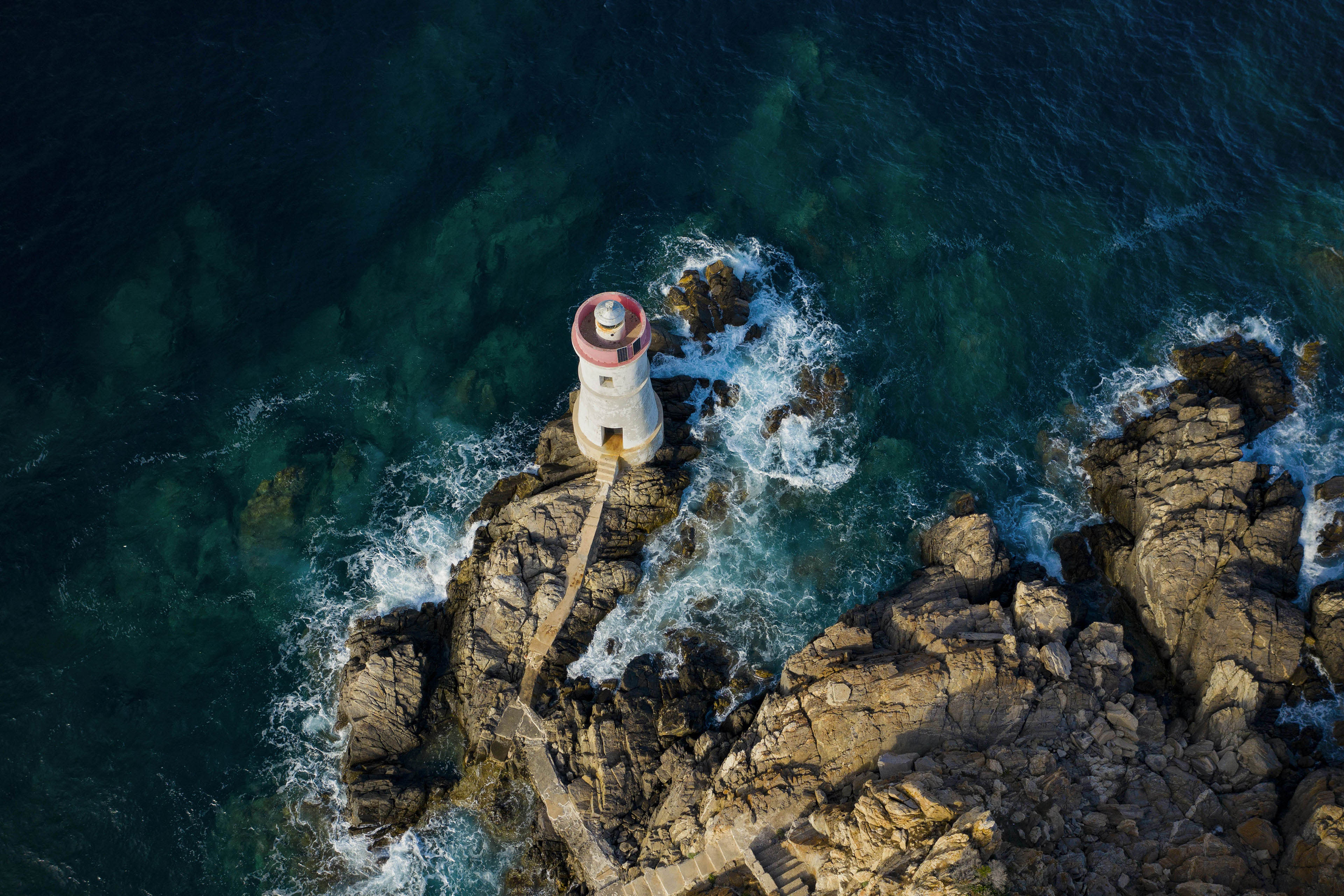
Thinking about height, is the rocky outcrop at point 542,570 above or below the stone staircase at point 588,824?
above

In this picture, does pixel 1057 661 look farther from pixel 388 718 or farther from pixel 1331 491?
pixel 388 718

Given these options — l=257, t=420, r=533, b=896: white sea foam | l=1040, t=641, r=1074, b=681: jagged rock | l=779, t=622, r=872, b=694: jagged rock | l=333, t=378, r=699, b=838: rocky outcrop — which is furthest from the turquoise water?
l=1040, t=641, r=1074, b=681: jagged rock

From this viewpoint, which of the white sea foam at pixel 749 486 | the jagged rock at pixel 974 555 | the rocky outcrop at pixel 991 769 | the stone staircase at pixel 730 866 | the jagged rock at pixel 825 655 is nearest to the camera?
the rocky outcrop at pixel 991 769

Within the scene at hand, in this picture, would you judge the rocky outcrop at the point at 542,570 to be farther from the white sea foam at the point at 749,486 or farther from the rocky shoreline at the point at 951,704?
the white sea foam at the point at 749,486

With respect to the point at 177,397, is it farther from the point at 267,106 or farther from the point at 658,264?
the point at 658,264

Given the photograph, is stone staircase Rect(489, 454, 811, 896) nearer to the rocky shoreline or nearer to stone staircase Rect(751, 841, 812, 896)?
stone staircase Rect(751, 841, 812, 896)

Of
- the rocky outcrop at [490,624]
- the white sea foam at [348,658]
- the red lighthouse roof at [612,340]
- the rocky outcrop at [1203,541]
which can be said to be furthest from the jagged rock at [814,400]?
the white sea foam at [348,658]
